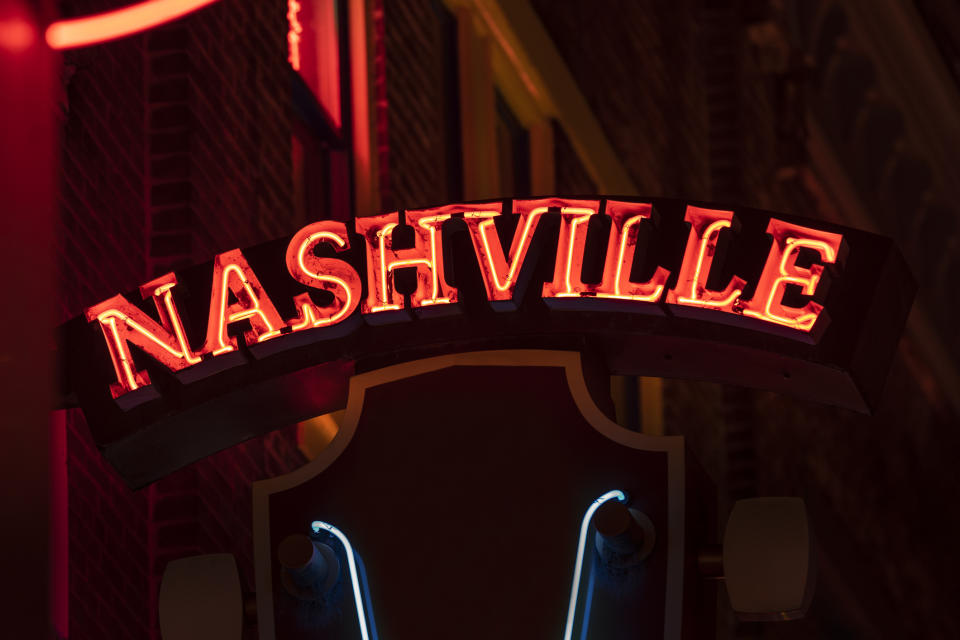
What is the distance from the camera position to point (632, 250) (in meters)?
6.61

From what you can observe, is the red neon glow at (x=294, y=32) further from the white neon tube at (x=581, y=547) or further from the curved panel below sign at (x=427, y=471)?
the white neon tube at (x=581, y=547)

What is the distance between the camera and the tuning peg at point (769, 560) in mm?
6273

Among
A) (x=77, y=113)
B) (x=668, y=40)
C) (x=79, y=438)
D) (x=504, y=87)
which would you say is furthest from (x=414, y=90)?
(x=668, y=40)

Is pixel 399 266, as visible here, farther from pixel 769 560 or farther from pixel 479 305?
pixel 769 560

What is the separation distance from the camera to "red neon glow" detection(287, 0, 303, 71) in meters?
9.56

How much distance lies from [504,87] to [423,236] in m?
6.00

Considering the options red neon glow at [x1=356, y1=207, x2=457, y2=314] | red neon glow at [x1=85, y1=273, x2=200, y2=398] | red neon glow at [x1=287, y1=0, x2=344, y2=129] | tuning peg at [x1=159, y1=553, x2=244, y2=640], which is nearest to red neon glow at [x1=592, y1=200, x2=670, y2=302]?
red neon glow at [x1=356, y1=207, x2=457, y2=314]

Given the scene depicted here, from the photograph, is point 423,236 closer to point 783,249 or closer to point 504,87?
point 783,249

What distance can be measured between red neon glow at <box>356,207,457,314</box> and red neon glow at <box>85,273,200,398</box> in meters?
0.60

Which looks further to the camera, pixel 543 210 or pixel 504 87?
pixel 504 87

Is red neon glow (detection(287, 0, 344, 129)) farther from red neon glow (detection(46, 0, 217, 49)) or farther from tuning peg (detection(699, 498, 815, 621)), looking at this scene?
red neon glow (detection(46, 0, 217, 49))

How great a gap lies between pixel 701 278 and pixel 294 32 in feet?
12.1

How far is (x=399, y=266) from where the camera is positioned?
664cm

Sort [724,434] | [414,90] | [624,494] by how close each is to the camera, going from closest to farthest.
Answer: [624,494] < [414,90] < [724,434]
